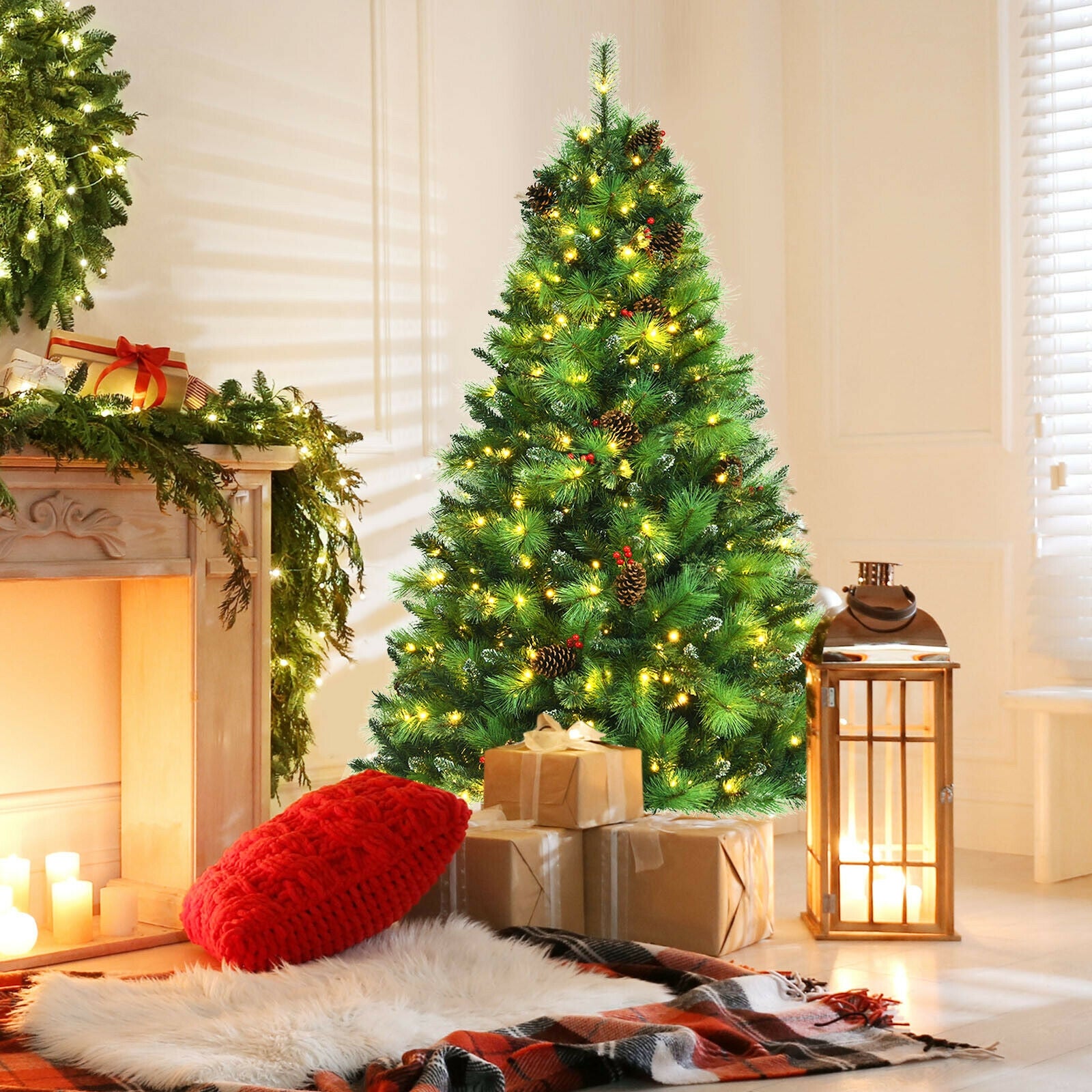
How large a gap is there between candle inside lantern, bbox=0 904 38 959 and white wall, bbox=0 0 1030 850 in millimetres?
1026

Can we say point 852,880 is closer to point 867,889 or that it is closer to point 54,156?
point 867,889

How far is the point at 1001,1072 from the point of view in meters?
2.13

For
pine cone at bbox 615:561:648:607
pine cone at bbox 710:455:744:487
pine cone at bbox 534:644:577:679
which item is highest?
pine cone at bbox 710:455:744:487

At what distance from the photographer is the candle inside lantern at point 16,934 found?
2.74 meters

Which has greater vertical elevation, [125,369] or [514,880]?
[125,369]

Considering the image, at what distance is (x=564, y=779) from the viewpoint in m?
2.84

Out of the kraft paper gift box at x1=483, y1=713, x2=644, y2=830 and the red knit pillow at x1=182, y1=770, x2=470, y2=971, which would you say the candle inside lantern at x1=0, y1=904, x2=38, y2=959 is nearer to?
the red knit pillow at x1=182, y1=770, x2=470, y2=971

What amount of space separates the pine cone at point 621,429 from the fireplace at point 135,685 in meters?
0.68

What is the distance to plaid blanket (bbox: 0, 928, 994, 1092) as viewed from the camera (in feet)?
6.63

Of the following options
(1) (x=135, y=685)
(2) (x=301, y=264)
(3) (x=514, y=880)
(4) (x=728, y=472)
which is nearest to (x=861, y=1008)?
(3) (x=514, y=880)

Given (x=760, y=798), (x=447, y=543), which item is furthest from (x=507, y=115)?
(x=760, y=798)

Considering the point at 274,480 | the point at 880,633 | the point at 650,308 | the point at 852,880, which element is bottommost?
the point at 852,880

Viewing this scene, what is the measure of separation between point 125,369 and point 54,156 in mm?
474

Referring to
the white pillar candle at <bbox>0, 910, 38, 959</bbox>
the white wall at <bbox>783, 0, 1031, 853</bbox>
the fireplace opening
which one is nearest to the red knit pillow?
the white pillar candle at <bbox>0, 910, 38, 959</bbox>
